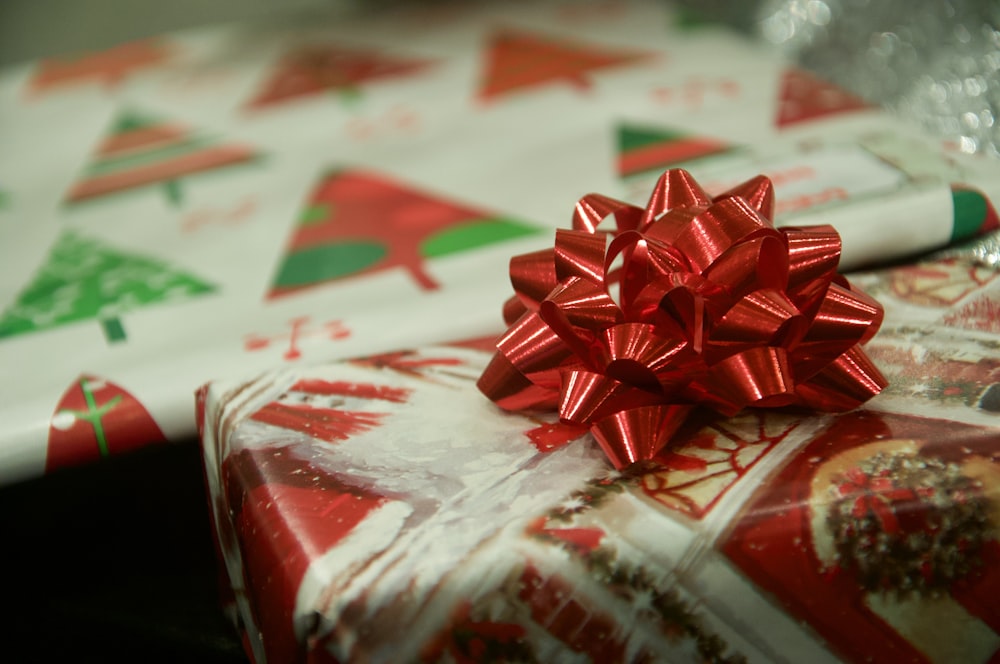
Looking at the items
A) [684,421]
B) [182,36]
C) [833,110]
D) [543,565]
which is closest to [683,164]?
[833,110]

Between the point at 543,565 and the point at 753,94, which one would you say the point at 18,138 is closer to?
the point at 753,94

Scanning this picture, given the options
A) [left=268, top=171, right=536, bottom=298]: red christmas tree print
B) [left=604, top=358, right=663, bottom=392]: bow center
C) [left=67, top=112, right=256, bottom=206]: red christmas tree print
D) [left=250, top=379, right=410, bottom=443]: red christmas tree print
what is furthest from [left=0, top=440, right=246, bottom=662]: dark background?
[left=67, top=112, right=256, bottom=206]: red christmas tree print

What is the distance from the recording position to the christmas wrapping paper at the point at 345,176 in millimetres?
726

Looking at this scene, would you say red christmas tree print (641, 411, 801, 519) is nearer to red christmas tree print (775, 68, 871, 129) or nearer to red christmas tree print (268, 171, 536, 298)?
red christmas tree print (268, 171, 536, 298)

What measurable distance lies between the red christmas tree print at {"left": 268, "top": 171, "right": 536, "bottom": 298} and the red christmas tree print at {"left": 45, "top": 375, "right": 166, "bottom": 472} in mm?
207

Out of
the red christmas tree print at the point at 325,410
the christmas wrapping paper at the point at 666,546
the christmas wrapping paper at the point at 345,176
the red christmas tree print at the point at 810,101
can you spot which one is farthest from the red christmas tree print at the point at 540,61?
the christmas wrapping paper at the point at 666,546

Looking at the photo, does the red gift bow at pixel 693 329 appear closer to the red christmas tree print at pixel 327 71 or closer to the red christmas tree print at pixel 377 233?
the red christmas tree print at pixel 377 233

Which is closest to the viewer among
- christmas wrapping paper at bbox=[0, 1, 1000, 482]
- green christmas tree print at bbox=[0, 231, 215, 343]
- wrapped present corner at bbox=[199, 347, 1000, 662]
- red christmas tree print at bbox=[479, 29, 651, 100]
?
wrapped present corner at bbox=[199, 347, 1000, 662]

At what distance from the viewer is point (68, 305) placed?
86 centimetres

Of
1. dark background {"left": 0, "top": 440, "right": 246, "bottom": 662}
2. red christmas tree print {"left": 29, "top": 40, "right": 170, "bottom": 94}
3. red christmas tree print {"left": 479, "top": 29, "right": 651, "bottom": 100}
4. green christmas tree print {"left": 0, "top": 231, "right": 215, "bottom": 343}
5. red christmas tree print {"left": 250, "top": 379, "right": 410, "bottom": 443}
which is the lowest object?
dark background {"left": 0, "top": 440, "right": 246, "bottom": 662}

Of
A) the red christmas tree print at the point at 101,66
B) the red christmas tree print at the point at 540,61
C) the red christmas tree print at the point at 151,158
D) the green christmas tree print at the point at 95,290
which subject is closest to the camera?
the green christmas tree print at the point at 95,290

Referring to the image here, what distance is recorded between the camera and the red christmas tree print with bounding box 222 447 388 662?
48 cm

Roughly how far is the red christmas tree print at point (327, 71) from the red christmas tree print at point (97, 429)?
70 cm

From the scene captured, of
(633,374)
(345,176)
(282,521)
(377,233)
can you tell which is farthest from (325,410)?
(345,176)
